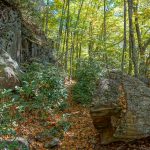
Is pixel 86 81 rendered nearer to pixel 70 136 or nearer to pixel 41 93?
pixel 41 93

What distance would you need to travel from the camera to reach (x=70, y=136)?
7738mm

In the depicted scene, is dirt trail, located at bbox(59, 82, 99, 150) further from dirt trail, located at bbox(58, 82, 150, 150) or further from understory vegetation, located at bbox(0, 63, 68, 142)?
understory vegetation, located at bbox(0, 63, 68, 142)

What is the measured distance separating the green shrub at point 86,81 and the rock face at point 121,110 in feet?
14.4

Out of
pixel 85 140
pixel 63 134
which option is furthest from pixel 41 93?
pixel 85 140

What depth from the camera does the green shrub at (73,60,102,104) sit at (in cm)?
1157

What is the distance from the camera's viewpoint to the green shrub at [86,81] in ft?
38.0

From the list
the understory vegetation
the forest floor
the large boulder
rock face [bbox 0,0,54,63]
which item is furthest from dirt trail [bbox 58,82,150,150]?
rock face [bbox 0,0,54,63]

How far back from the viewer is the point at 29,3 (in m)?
13.1

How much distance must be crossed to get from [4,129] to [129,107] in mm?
3041

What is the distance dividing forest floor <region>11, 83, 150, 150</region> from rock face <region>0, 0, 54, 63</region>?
3.78m

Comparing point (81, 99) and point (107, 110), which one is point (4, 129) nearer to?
point (107, 110)

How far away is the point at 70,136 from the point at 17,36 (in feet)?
19.0

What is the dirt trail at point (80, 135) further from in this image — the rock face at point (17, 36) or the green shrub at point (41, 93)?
the rock face at point (17, 36)

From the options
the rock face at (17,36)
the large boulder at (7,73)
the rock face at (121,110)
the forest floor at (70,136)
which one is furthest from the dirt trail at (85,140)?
the rock face at (17,36)
